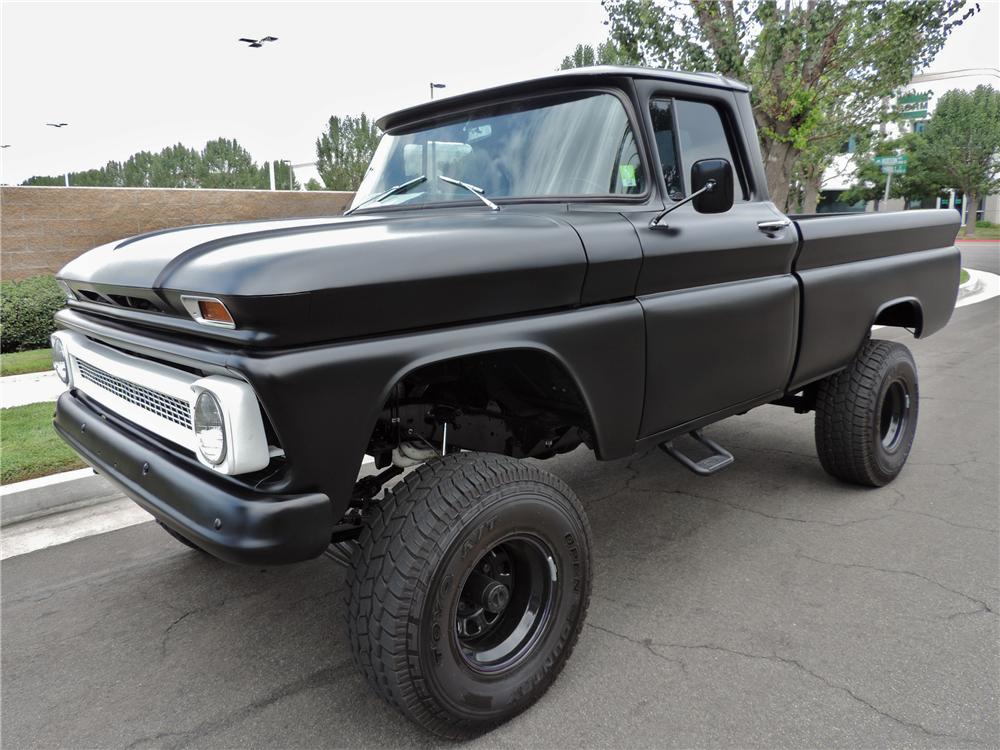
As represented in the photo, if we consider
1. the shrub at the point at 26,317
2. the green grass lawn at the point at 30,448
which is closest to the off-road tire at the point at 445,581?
the green grass lawn at the point at 30,448

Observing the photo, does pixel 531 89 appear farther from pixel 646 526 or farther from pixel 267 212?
pixel 267 212

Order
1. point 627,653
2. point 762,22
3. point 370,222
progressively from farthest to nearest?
point 762,22
point 627,653
point 370,222

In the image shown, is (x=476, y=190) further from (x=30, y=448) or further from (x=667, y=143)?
(x=30, y=448)

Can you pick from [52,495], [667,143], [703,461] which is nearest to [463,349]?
[667,143]

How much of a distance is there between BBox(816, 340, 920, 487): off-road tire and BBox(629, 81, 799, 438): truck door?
0.73 m

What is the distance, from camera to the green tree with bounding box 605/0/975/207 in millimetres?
10023

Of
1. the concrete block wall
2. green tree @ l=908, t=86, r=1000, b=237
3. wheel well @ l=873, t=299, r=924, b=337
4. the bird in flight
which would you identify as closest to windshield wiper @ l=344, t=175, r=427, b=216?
wheel well @ l=873, t=299, r=924, b=337

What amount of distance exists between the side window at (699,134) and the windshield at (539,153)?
0.37m

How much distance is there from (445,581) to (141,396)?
44.7 inches

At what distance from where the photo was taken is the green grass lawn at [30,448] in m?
4.32

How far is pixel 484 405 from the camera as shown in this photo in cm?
278

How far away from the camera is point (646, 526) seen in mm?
3785

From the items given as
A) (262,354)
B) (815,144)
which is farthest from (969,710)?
(815,144)

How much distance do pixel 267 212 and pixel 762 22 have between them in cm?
999
